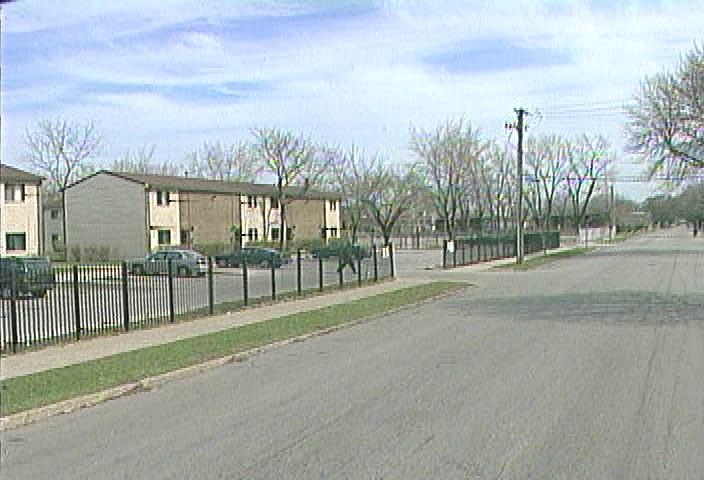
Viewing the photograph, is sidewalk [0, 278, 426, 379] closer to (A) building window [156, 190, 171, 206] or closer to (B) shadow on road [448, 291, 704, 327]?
(B) shadow on road [448, 291, 704, 327]

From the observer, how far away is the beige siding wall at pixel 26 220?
175 ft

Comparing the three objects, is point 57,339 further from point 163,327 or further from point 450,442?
point 450,442

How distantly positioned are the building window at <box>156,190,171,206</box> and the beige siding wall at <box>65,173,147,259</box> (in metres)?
1.69

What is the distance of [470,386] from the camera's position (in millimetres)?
10945

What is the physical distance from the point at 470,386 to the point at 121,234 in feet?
184

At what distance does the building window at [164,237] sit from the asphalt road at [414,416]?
49855 millimetres

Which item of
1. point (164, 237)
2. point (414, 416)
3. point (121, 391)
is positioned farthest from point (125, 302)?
point (164, 237)

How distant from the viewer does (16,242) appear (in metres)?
54.3

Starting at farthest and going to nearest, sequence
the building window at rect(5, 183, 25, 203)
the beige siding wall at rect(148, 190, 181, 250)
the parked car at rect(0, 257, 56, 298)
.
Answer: the beige siding wall at rect(148, 190, 181, 250) → the building window at rect(5, 183, 25, 203) → the parked car at rect(0, 257, 56, 298)

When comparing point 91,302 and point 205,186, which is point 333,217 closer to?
point 205,186

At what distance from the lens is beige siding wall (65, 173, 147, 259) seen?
6406cm

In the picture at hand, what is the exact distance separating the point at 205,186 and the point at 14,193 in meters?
18.4

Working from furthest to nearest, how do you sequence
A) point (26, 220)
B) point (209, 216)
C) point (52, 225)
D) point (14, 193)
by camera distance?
point (52, 225)
point (209, 216)
point (26, 220)
point (14, 193)

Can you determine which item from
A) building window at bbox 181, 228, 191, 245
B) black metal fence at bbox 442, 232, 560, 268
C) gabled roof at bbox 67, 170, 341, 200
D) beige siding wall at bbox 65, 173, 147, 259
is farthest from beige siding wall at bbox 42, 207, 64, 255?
black metal fence at bbox 442, 232, 560, 268
